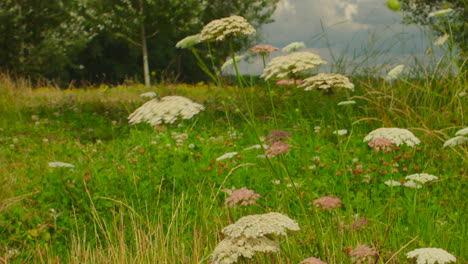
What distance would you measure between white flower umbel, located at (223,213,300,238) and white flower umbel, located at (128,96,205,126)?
0.42 meters

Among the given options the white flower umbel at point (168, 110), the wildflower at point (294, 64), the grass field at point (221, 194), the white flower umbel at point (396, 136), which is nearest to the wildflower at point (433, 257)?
Answer: the grass field at point (221, 194)

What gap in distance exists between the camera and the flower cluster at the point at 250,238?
4.67 ft

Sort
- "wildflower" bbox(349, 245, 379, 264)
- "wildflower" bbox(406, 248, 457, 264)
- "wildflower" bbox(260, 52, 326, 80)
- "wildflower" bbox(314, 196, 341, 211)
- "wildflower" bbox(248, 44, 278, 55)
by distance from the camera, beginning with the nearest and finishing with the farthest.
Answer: "wildflower" bbox(406, 248, 457, 264) → "wildflower" bbox(349, 245, 379, 264) → "wildflower" bbox(260, 52, 326, 80) → "wildflower" bbox(314, 196, 341, 211) → "wildflower" bbox(248, 44, 278, 55)

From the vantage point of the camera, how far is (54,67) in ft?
73.5

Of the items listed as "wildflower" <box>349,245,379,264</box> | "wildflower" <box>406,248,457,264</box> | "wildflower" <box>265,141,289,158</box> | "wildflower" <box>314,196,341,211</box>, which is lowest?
"wildflower" <box>349,245,379,264</box>

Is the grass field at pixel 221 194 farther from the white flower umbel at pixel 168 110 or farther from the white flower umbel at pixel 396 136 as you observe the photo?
the white flower umbel at pixel 168 110

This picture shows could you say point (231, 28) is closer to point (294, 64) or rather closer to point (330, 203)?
point (294, 64)

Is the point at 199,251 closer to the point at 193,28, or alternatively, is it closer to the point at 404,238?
the point at 404,238

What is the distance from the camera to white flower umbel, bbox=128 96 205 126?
62.7 inches

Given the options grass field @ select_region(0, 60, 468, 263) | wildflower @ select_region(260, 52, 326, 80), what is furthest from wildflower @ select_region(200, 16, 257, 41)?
grass field @ select_region(0, 60, 468, 263)

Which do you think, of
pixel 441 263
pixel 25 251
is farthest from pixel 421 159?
pixel 25 251

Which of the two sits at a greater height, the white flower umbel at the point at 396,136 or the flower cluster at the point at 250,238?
the white flower umbel at the point at 396,136

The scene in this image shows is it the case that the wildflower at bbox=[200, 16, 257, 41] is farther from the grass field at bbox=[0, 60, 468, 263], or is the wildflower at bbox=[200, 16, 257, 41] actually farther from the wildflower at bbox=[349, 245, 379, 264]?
the wildflower at bbox=[349, 245, 379, 264]

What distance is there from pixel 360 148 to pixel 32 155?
4136 mm
